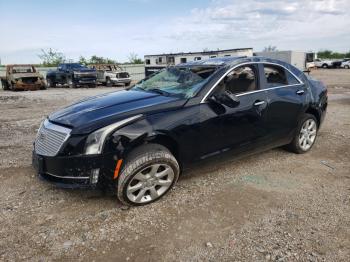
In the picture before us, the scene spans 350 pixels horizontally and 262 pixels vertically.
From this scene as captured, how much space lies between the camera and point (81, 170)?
3088 mm

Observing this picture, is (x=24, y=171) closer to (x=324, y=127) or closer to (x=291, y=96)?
(x=291, y=96)

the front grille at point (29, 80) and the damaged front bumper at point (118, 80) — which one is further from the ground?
the front grille at point (29, 80)

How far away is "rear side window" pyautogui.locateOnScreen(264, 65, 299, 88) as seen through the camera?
4387 mm

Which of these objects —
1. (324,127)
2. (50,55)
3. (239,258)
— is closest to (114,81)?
(324,127)

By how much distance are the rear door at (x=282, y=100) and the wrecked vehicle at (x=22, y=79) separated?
1790 cm

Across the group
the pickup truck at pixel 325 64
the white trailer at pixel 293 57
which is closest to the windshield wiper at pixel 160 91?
the white trailer at pixel 293 57

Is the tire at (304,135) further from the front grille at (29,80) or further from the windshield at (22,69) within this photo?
the windshield at (22,69)

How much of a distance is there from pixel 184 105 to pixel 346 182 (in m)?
2.41

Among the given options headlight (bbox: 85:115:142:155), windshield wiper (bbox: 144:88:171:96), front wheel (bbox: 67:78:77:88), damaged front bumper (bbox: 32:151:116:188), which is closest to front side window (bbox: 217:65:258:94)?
windshield wiper (bbox: 144:88:171:96)

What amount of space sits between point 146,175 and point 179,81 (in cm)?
149

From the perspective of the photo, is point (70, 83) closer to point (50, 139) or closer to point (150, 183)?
point (50, 139)

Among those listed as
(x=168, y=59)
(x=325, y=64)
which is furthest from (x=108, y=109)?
(x=325, y=64)

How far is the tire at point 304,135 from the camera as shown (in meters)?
4.83

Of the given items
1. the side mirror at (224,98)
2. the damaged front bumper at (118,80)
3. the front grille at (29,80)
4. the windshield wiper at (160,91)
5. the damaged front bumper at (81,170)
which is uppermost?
the windshield wiper at (160,91)
